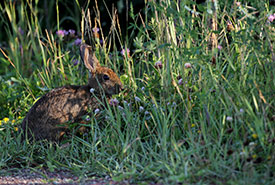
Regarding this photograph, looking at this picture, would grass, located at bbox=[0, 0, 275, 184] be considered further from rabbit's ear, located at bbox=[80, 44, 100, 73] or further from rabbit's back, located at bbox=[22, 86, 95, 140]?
rabbit's ear, located at bbox=[80, 44, 100, 73]

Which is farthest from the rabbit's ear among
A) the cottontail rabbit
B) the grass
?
the grass

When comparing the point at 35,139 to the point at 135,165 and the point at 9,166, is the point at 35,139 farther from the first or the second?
the point at 135,165

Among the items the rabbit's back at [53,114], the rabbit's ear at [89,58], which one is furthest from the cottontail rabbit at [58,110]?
the rabbit's ear at [89,58]

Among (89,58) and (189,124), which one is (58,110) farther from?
(189,124)

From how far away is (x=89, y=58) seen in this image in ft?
16.4

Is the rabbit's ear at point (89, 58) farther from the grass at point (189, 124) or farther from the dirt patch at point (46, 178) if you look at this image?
the dirt patch at point (46, 178)

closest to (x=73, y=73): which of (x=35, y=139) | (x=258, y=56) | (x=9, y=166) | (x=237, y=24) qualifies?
(x=35, y=139)

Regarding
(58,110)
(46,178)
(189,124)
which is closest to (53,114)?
(58,110)

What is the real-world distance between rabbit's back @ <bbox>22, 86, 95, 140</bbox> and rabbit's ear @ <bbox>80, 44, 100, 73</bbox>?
504mm

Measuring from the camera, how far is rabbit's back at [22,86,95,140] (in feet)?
14.5

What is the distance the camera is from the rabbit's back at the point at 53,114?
442 cm

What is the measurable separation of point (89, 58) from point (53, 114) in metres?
0.89

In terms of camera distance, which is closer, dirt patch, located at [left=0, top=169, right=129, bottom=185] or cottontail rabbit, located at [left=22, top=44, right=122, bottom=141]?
dirt patch, located at [left=0, top=169, right=129, bottom=185]

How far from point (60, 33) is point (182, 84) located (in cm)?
221
